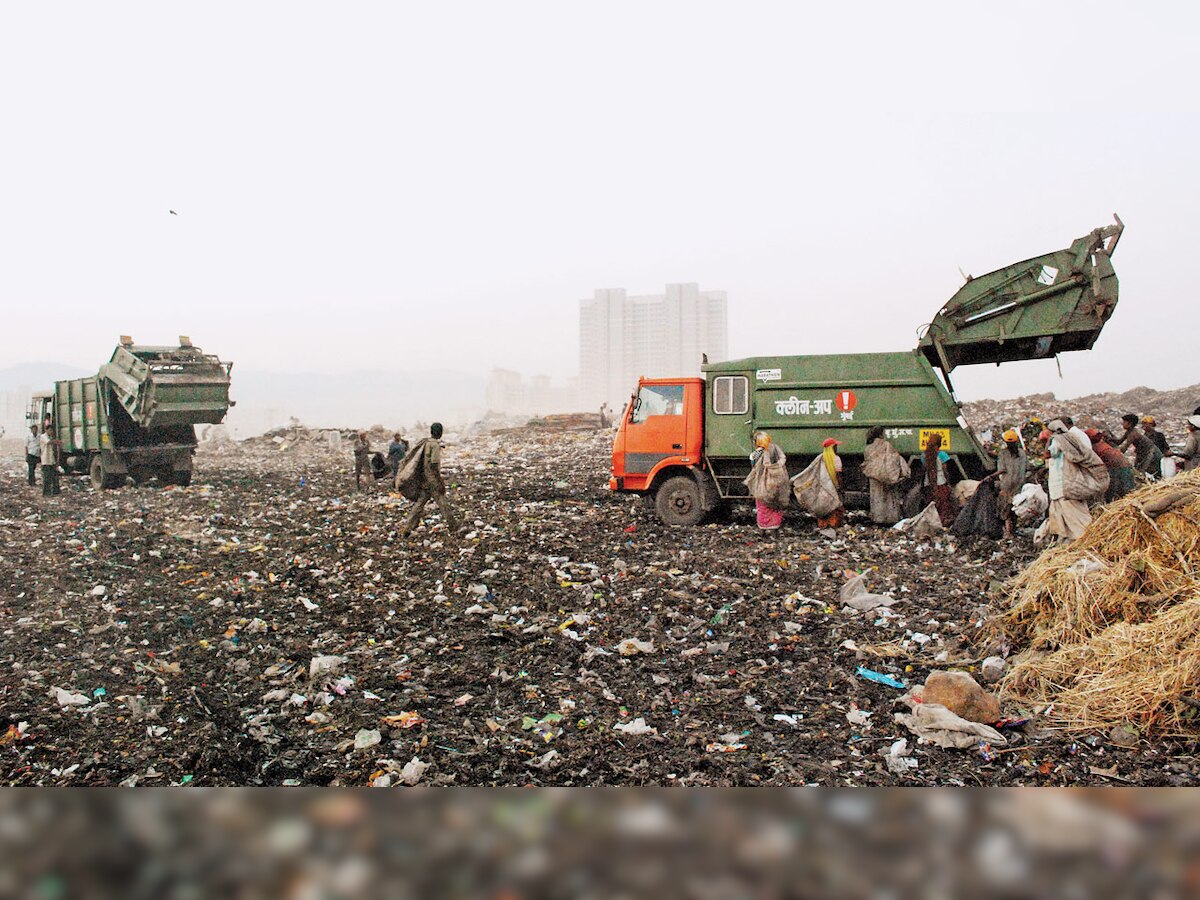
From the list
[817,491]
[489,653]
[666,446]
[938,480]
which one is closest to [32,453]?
[666,446]

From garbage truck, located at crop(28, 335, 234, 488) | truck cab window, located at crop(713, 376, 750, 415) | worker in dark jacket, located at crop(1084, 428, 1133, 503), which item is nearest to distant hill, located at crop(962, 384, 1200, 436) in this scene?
truck cab window, located at crop(713, 376, 750, 415)

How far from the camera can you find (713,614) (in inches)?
196

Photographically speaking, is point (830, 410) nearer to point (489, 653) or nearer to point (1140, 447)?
point (1140, 447)

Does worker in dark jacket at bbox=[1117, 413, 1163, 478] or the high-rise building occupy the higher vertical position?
the high-rise building

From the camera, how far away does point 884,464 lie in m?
7.34

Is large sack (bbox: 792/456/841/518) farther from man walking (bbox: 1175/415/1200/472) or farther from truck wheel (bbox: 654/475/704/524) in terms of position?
man walking (bbox: 1175/415/1200/472)

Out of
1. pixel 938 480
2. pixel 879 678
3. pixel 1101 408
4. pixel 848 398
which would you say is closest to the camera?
pixel 879 678

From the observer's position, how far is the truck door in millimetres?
7895

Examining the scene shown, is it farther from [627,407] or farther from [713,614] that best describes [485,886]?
[627,407]

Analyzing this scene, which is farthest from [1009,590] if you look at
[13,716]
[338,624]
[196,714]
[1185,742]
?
[13,716]

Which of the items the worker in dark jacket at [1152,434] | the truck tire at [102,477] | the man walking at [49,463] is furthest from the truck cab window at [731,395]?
the man walking at [49,463]

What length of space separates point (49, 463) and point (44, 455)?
21 cm

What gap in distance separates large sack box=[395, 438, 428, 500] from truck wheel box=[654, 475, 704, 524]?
8.23ft

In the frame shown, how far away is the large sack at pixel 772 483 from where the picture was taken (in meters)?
7.38
